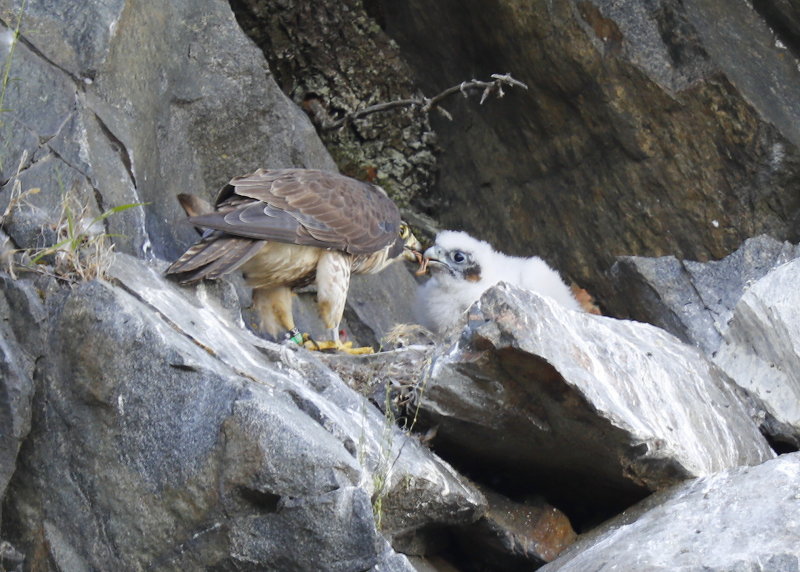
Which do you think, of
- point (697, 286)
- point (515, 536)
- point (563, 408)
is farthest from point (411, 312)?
point (563, 408)

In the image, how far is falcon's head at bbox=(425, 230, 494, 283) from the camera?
19.6 feet

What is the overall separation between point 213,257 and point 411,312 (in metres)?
2.24

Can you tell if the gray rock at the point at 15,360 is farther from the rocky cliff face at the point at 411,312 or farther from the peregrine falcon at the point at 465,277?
the peregrine falcon at the point at 465,277

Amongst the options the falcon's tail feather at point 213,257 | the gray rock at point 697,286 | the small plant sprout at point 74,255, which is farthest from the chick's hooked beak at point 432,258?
the small plant sprout at point 74,255

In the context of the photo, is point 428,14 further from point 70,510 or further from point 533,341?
point 70,510

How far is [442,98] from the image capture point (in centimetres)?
654

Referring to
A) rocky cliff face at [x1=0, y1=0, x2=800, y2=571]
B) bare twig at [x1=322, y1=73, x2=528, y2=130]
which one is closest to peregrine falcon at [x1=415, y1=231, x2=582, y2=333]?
rocky cliff face at [x1=0, y1=0, x2=800, y2=571]

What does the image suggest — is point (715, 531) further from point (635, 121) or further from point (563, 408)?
point (635, 121)

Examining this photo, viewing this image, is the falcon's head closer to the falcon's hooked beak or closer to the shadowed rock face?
the falcon's hooked beak

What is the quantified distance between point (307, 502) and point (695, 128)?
11.9ft

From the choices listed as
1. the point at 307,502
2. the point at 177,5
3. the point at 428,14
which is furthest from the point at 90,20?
the point at 307,502

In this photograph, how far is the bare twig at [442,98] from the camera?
5891 mm

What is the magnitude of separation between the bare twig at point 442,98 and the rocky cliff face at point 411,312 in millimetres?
130

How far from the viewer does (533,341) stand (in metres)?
3.69
